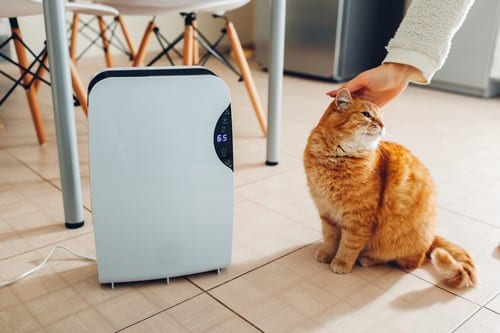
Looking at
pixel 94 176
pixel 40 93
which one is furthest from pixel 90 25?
pixel 94 176

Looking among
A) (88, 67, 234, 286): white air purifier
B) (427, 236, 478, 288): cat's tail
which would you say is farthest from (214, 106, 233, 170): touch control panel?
(427, 236, 478, 288): cat's tail

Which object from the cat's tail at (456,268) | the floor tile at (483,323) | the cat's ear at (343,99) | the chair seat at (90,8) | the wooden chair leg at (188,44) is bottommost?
the floor tile at (483,323)

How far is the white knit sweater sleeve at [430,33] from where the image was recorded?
0.91 m

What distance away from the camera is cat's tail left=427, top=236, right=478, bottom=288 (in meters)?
1.07

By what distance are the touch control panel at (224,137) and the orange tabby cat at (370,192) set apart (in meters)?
0.20

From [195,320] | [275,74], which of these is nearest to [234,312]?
[195,320]

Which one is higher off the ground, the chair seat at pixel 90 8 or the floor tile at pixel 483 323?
the chair seat at pixel 90 8

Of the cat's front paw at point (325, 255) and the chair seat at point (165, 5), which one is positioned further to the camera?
the chair seat at point (165, 5)

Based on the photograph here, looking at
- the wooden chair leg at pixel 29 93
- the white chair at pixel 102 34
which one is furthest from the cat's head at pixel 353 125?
the white chair at pixel 102 34

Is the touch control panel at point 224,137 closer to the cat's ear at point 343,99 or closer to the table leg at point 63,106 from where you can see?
the cat's ear at point 343,99

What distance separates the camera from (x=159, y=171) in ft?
3.22

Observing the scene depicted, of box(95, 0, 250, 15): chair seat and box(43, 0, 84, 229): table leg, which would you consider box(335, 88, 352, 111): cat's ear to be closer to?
box(43, 0, 84, 229): table leg

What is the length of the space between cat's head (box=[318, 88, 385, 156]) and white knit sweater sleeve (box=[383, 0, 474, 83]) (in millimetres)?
153

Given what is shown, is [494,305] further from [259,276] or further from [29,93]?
[29,93]
